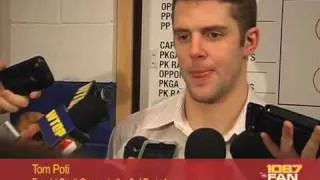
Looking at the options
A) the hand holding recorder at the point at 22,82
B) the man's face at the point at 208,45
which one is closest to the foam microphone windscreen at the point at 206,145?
the man's face at the point at 208,45

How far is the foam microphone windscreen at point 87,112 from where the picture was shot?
644 millimetres

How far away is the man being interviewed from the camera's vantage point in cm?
69

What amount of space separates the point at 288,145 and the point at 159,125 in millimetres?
215

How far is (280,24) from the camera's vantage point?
745 mm

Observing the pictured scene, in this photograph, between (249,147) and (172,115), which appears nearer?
(249,147)

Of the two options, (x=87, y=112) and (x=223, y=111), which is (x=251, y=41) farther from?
(x=87, y=112)

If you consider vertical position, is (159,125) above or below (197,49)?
below

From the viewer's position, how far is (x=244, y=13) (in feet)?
2.35

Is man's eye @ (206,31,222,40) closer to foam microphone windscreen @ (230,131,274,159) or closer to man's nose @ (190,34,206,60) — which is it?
man's nose @ (190,34,206,60)

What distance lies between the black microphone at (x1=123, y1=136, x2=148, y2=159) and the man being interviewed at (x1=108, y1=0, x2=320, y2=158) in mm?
15

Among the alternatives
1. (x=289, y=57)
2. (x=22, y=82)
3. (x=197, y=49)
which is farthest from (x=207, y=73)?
(x=22, y=82)

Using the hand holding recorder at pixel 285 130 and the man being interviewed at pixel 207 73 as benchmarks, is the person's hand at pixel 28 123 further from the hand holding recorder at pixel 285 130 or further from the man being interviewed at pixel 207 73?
the hand holding recorder at pixel 285 130

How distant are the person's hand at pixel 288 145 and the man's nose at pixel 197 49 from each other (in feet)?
0.47

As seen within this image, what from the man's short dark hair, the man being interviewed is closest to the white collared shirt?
the man being interviewed
